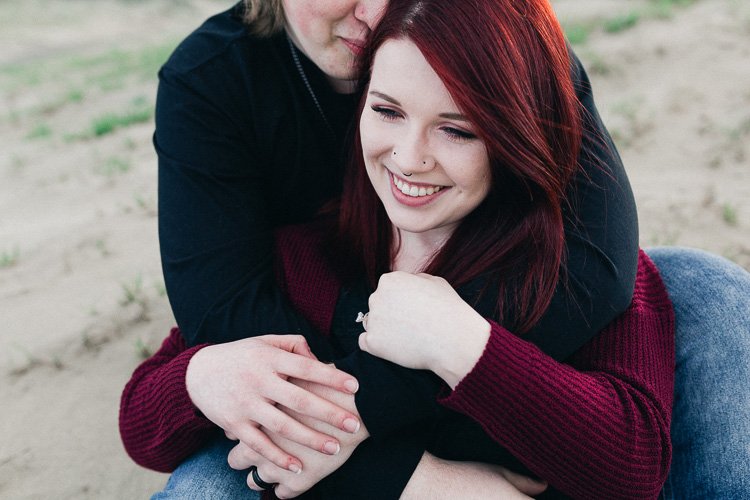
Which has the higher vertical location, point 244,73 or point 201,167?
point 244,73

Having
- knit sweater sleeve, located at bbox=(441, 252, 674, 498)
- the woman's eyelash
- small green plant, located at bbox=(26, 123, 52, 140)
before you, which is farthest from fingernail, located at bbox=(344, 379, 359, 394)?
small green plant, located at bbox=(26, 123, 52, 140)

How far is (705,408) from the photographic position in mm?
1757

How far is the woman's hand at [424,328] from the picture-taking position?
4.87 ft

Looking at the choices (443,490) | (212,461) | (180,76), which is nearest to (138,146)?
(180,76)

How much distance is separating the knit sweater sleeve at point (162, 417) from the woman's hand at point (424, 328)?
1.65ft

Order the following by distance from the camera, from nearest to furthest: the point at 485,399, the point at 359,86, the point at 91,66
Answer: the point at 485,399, the point at 359,86, the point at 91,66

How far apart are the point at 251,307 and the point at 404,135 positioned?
0.67m

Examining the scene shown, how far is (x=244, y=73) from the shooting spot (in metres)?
2.06

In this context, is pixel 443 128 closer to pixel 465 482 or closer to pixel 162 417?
pixel 465 482

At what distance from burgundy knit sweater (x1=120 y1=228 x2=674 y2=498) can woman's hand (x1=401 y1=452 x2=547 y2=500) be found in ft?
0.48

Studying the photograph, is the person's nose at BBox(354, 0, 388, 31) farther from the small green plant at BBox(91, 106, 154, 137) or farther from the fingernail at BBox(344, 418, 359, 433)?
the small green plant at BBox(91, 106, 154, 137)

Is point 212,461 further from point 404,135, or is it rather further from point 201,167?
point 404,135

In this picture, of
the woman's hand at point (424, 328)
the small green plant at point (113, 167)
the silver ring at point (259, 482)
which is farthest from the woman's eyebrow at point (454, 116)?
the small green plant at point (113, 167)

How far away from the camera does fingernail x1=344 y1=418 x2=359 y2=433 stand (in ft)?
5.27
